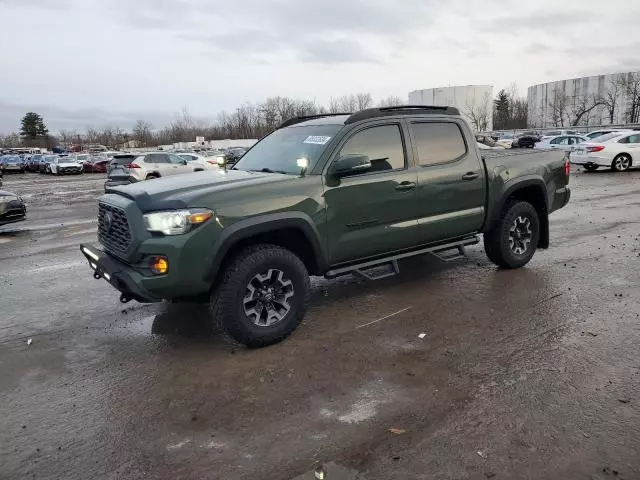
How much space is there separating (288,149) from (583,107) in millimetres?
100669

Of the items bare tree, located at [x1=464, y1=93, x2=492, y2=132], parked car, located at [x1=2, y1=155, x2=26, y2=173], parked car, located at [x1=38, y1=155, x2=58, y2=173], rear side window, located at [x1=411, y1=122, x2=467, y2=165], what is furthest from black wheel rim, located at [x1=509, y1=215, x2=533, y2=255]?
bare tree, located at [x1=464, y1=93, x2=492, y2=132]

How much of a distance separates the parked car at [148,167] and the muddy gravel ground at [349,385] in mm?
16899

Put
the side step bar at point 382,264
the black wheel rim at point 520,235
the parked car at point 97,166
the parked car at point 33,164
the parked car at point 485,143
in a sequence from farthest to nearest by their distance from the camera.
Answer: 1. the parked car at point 33,164
2. the parked car at point 97,166
3. the parked car at point 485,143
4. the black wheel rim at point 520,235
5. the side step bar at point 382,264

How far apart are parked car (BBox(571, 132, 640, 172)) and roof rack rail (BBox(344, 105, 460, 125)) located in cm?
1778

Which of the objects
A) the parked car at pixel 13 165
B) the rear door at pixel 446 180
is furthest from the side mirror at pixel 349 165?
the parked car at pixel 13 165

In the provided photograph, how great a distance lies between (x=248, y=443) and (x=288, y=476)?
407 millimetres

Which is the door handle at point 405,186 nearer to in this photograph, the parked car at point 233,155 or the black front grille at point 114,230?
the black front grille at point 114,230

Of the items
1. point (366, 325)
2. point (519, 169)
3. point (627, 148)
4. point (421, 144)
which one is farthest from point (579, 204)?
point (627, 148)

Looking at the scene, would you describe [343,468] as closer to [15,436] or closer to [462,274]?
[15,436]

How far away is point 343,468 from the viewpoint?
9.21ft

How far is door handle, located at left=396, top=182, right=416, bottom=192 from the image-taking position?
5.11m

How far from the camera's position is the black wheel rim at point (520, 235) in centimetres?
645

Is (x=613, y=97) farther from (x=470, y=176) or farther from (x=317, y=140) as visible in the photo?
(x=317, y=140)

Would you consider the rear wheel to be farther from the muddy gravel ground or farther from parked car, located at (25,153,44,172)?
parked car, located at (25,153,44,172)
